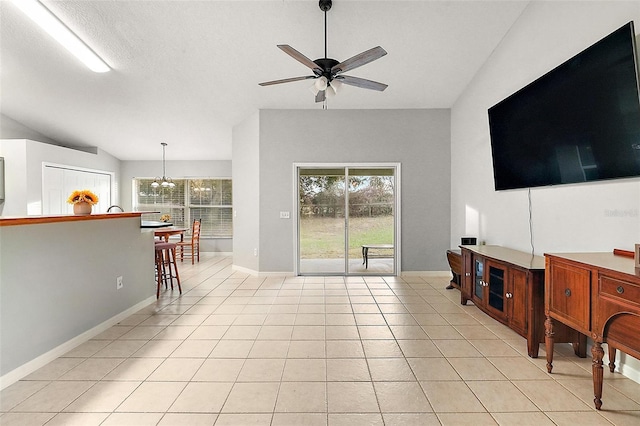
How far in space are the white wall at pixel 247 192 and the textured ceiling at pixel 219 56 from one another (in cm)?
34

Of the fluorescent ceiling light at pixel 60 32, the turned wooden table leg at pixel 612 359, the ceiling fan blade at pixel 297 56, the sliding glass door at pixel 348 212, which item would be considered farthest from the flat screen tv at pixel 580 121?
the fluorescent ceiling light at pixel 60 32

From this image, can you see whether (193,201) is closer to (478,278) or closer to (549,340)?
A: (478,278)

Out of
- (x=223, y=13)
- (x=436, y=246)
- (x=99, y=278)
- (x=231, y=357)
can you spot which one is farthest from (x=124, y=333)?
(x=436, y=246)

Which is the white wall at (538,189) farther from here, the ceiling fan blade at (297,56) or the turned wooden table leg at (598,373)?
the ceiling fan blade at (297,56)

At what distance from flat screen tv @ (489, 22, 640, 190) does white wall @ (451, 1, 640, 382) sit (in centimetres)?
18

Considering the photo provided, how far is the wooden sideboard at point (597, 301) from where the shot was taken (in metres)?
1.72

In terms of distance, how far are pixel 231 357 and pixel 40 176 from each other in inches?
234

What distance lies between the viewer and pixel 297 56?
2.68 m

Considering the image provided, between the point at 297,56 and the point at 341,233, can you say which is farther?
the point at 341,233

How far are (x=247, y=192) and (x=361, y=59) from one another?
12.0 ft

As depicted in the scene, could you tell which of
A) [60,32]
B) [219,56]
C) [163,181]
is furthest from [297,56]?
[163,181]

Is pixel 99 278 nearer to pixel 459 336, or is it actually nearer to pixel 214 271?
pixel 214 271

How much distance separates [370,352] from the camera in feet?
8.79

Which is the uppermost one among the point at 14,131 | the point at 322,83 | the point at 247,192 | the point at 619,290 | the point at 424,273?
the point at 14,131
